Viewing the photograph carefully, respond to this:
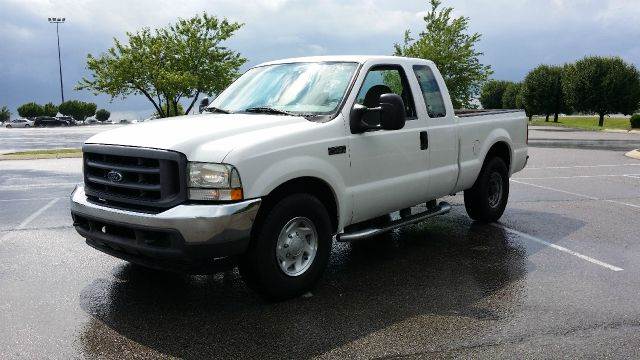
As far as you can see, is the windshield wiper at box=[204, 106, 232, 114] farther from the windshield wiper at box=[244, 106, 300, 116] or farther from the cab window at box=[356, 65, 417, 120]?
the cab window at box=[356, 65, 417, 120]

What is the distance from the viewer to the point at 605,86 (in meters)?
53.1

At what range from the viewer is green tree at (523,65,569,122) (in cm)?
6444

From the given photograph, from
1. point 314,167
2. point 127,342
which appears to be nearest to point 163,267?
point 127,342

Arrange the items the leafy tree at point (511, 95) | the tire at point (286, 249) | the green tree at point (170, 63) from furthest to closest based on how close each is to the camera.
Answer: the leafy tree at point (511, 95)
the green tree at point (170, 63)
the tire at point (286, 249)

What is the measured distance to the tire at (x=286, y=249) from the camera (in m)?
4.56

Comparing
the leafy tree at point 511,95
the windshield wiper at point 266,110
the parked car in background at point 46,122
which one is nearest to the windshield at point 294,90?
the windshield wiper at point 266,110

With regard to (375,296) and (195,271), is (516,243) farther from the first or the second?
(195,271)

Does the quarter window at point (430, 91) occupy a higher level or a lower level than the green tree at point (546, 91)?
lower

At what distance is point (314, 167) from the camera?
484 cm

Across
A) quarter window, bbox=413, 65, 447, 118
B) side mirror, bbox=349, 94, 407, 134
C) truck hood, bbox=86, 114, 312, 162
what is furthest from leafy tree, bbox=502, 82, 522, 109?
truck hood, bbox=86, 114, 312, 162

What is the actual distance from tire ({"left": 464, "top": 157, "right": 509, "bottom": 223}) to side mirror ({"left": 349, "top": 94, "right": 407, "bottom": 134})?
2786 millimetres

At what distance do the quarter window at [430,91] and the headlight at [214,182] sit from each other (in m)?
2.82

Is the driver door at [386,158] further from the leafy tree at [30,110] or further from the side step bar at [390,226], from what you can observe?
the leafy tree at [30,110]

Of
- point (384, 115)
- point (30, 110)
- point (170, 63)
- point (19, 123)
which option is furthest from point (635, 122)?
point (30, 110)
